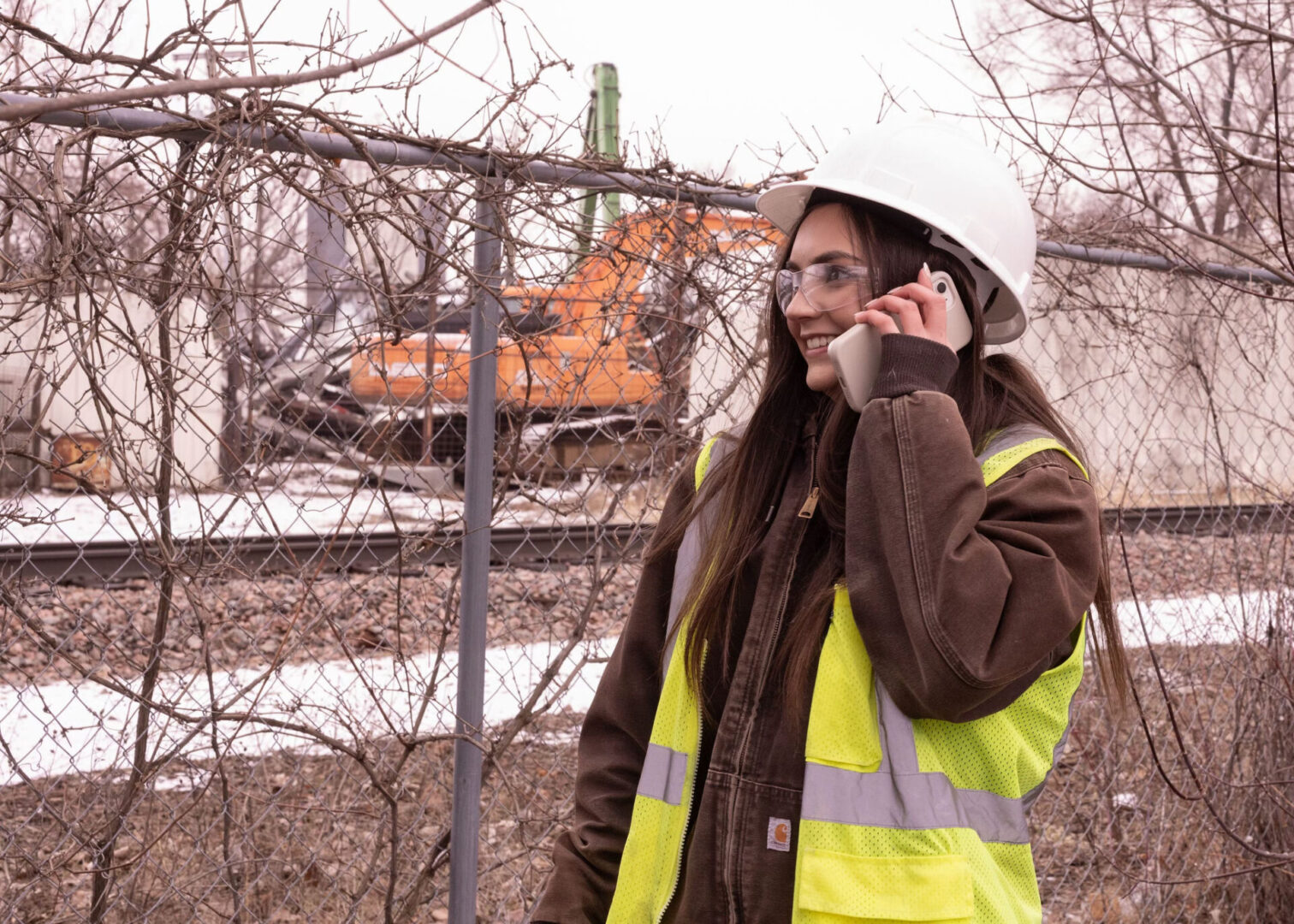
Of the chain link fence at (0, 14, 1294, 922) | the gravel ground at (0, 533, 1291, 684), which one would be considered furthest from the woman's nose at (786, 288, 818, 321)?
the gravel ground at (0, 533, 1291, 684)

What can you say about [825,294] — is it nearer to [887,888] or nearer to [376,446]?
[887,888]

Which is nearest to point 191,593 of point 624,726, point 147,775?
point 147,775

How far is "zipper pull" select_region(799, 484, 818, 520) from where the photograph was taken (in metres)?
1.78

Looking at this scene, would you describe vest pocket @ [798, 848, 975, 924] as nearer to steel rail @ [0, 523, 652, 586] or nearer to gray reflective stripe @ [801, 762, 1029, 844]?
gray reflective stripe @ [801, 762, 1029, 844]

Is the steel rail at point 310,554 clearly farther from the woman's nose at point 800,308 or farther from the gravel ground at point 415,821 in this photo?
the woman's nose at point 800,308

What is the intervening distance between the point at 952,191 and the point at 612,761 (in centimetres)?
109

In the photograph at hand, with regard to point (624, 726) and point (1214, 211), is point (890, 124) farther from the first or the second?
point (1214, 211)

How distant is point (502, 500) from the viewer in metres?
3.00

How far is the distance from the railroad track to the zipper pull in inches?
49.0

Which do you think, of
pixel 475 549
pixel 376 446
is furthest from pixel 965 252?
pixel 376 446

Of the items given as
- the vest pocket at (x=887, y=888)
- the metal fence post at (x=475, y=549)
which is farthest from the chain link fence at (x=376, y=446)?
the vest pocket at (x=887, y=888)

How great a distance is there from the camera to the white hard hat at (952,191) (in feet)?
5.95

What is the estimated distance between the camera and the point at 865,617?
Answer: 5.14 feet

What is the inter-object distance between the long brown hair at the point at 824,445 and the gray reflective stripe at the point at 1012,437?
2 centimetres
